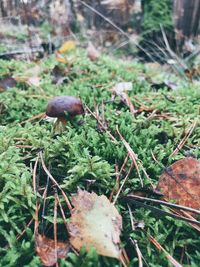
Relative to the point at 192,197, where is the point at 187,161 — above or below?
above

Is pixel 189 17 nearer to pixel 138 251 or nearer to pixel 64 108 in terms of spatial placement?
pixel 64 108

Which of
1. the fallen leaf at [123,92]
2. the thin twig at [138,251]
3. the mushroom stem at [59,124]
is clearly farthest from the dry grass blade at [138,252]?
the fallen leaf at [123,92]

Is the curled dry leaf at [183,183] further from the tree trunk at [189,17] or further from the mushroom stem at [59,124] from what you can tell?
the tree trunk at [189,17]

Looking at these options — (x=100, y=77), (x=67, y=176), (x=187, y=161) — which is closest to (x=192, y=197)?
(x=187, y=161)

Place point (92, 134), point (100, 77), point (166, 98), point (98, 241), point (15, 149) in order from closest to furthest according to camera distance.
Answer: point (98, 241)
point (15, 149)
point (92, 134)
point (166, 98)
point (100, 77)

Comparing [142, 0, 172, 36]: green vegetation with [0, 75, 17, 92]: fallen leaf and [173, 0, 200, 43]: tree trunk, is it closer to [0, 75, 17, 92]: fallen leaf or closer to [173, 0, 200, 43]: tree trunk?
[173, 0, 200, 43]: tree trunk

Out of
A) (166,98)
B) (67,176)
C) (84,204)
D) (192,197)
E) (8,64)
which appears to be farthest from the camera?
(8,64)

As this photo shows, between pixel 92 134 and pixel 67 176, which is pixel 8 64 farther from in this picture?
pixel 67 176
